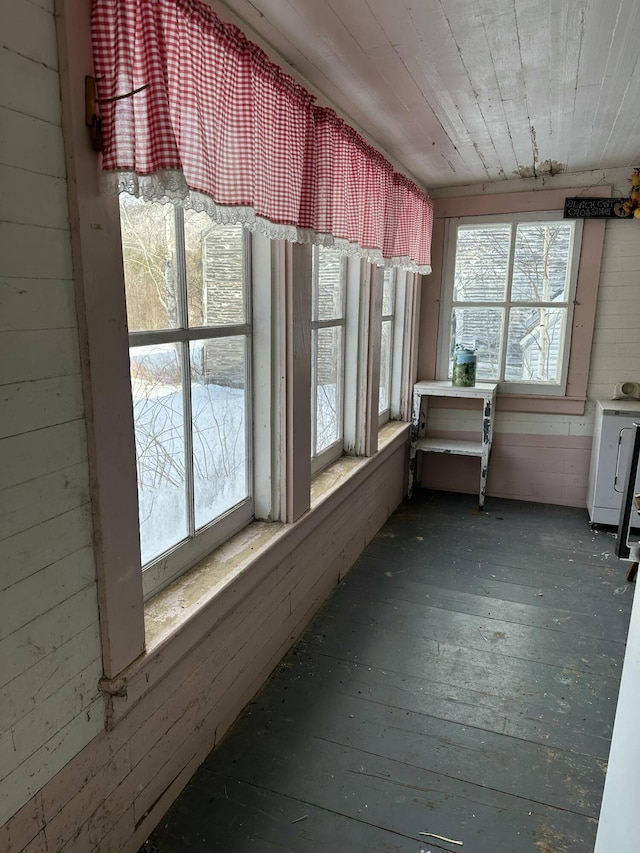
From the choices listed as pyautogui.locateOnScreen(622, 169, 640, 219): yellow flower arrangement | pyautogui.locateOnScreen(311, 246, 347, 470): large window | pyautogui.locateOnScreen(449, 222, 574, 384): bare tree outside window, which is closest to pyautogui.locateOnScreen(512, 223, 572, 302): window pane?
pyautogui.locateOnScreen(449, 222, 574, 384): bare tree outside window

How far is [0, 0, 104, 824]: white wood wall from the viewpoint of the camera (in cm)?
95

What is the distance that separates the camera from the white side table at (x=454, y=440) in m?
3.70

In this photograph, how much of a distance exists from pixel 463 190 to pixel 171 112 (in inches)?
124

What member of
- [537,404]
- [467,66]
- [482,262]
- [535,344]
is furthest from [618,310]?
[467,66]

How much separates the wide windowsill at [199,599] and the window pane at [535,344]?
2213 millimetres

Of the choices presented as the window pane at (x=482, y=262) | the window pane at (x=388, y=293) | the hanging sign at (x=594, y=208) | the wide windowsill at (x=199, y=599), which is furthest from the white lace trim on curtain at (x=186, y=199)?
the hanging sign at (x=594, y=208)

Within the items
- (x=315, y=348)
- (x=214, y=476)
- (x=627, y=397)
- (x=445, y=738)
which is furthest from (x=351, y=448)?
(x=627, y=397)

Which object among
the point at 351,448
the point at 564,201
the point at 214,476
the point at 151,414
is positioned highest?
the point at 564,201

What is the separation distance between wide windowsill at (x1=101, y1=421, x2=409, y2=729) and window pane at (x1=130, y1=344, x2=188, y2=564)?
148 mm

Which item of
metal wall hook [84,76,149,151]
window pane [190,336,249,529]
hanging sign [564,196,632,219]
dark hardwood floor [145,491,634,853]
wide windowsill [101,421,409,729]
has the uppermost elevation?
hanging sign [564,196,632,219]

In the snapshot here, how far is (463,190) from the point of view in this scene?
3.85 meters

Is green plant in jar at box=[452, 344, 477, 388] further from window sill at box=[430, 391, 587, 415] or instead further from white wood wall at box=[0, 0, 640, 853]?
white wood wall at box=[0, 0, 640, 853]

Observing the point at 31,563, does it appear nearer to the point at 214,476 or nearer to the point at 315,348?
the point at 214,476

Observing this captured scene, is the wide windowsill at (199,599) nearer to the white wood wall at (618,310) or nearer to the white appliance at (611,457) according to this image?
the white appliance at (611,457)
